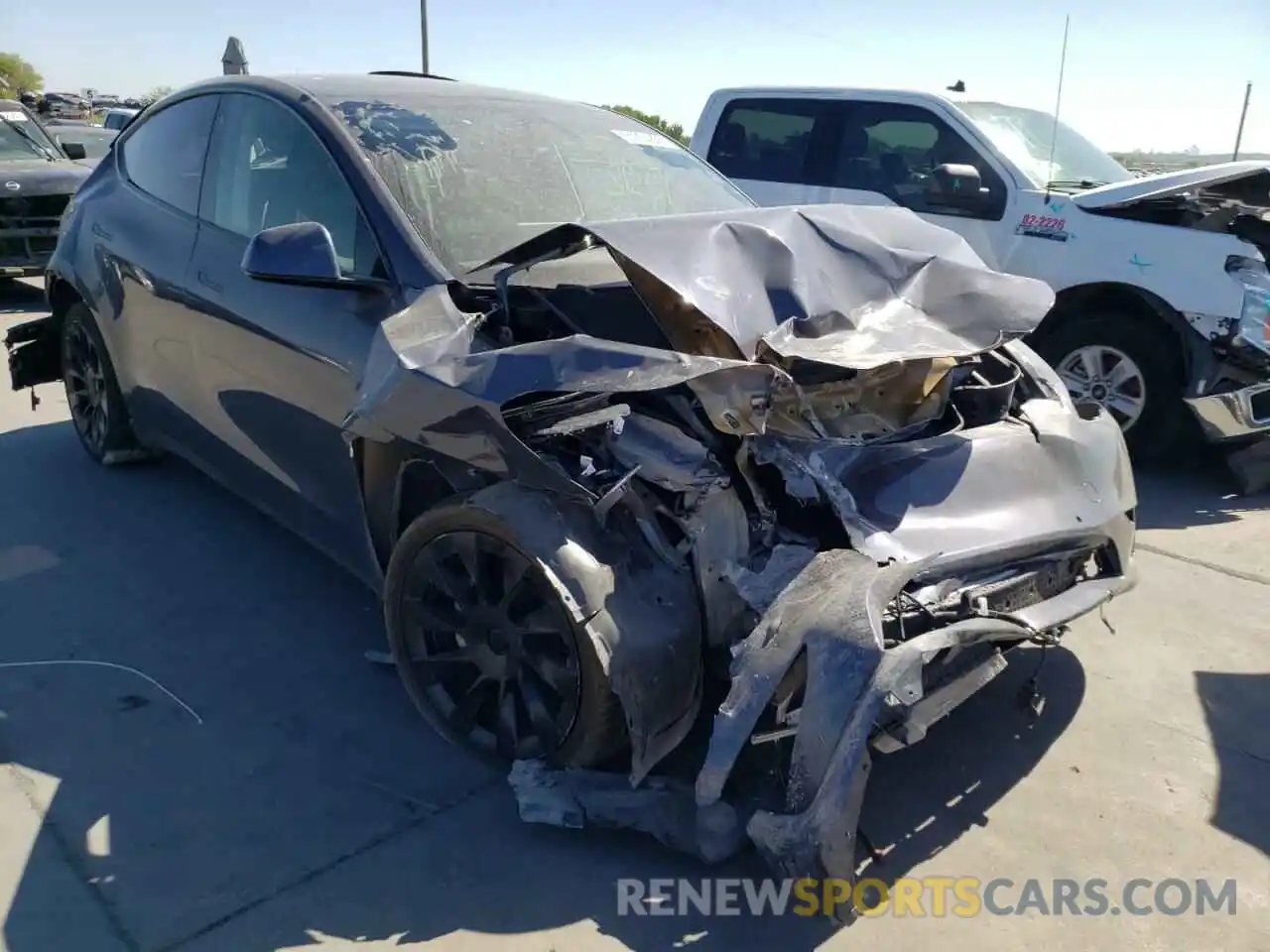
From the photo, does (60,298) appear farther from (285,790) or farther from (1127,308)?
(1127,308)

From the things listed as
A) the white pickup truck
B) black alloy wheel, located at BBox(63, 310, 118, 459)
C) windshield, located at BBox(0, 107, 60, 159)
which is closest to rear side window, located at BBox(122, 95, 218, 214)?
black alloy wheel, located at BBox(63, 310, 118, 459)

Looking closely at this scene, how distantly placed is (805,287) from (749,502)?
75cm

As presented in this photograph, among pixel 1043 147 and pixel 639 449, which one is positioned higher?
pixel 1043 147

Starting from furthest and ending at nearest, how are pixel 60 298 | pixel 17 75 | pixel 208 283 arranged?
pixel 17 75 → pixel 60 298 → pixel 208 283

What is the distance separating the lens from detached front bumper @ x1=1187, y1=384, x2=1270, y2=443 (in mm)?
5207

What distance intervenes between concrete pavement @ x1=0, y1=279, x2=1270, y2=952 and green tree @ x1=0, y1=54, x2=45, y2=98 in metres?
67.7

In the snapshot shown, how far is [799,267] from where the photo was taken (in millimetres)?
3127

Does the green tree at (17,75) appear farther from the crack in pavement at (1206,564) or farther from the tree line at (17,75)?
the crack in pavement at (1206,564)

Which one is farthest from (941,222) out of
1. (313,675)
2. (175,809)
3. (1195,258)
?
(175,809)

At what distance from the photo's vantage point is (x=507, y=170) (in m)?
3.63

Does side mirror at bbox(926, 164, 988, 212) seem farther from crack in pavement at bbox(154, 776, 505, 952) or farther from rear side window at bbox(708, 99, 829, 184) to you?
crack in pavement at bbox(154, 776, 505, 952)

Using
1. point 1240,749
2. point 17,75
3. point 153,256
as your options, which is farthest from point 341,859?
point 17,75

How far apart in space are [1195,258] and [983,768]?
3.74 metres

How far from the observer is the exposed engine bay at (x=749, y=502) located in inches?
90.0
